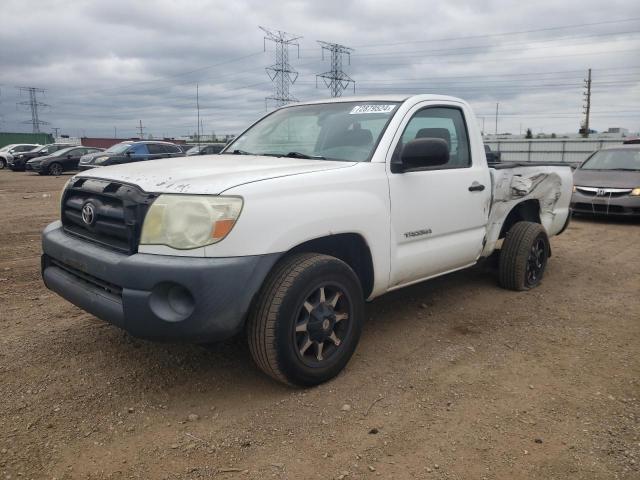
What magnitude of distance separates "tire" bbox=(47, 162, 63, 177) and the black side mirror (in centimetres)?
2505

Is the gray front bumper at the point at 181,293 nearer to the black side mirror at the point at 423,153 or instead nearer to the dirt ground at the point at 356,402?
the dirt ground at the point at 356,402

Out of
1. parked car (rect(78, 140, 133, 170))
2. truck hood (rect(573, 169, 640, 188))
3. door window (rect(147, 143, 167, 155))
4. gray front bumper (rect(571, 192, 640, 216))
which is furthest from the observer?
parked car (rect(78, 140, 133, 170))

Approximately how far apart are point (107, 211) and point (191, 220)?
0.62 m

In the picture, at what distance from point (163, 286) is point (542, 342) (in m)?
2.78

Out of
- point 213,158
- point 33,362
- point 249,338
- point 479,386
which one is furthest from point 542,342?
point 33,362

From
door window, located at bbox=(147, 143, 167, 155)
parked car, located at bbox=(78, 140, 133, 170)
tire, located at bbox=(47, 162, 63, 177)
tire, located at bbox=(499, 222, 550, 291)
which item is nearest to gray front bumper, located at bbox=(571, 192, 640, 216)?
tire, located at bbox=(499, 222, 550, 291)

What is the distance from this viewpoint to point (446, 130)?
426 centimetres

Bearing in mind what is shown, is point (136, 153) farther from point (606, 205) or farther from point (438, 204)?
point (438, 204)

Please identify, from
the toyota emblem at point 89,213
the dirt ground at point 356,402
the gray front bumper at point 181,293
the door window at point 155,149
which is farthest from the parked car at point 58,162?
the gray front bumper at point 181,293

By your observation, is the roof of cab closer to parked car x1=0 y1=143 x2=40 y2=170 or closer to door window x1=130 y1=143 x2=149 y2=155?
door window x1=130 y1=143 x2=149 y2=155

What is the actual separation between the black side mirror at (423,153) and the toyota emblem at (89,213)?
1.87 meters

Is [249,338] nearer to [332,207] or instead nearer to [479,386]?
[332,207]

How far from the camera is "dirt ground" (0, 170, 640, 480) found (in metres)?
2.46

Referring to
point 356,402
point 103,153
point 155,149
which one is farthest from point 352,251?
point 103,153
